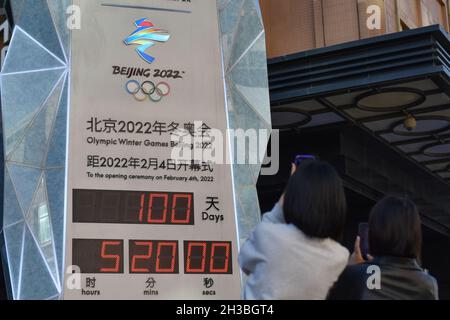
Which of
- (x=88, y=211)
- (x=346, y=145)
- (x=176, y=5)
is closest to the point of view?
(x=88, y=211)

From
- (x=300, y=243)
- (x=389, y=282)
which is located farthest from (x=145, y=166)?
(x=300, y=243)

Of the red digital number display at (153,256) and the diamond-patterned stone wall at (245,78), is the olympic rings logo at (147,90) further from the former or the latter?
the red digital number display at (153,256)

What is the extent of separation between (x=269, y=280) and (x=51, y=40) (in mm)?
5715

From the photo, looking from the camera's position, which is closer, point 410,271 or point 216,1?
point 410,271

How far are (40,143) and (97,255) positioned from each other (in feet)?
4.33

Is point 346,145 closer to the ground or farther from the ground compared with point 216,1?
closer to the ground

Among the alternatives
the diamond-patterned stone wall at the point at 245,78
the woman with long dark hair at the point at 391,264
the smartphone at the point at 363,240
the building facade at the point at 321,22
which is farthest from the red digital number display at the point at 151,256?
the building facade at the point at 321,22

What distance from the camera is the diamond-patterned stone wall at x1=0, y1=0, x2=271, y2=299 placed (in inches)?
303

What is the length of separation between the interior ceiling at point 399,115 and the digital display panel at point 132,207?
4.17 meters

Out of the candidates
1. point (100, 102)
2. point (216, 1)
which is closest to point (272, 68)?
point (216, 1)

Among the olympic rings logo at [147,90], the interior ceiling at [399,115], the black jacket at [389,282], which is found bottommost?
the black jacket at [389,282]

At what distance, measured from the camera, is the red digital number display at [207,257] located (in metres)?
7.94
